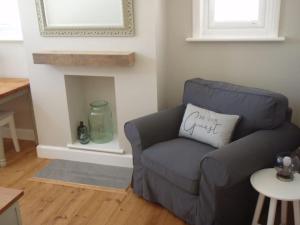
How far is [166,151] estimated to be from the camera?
2285 millimetres

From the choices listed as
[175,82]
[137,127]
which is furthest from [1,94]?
[175,82]

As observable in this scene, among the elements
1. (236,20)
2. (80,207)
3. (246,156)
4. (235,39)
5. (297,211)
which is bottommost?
(80,207)

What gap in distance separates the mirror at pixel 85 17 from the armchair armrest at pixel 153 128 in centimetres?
68

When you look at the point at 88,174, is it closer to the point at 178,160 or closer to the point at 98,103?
the point at 98,103

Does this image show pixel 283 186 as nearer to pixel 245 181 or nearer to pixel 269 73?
pixel 245 181

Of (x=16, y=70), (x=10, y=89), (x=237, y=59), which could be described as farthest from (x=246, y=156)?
(x=16, y=70)

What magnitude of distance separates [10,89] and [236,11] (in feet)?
6.51

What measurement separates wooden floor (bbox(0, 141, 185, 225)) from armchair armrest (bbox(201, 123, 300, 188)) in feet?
1.92

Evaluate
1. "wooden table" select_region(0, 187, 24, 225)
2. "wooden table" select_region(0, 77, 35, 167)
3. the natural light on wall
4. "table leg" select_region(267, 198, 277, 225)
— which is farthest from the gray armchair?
"wooden table" select_region(0, 77, 35, 167)

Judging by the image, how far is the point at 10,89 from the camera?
293 cm

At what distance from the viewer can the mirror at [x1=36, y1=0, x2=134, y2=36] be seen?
8.51 feet

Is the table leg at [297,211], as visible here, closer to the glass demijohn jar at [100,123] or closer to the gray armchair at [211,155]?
the gray armchair at [211,155]

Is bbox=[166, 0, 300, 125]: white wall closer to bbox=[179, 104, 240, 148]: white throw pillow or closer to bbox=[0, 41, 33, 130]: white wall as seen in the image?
bbox=[179, 104, 240, 148]: white throw pillow

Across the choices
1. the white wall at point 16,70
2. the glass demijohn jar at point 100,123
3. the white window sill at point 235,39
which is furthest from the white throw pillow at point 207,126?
the white wall at point 16,70
